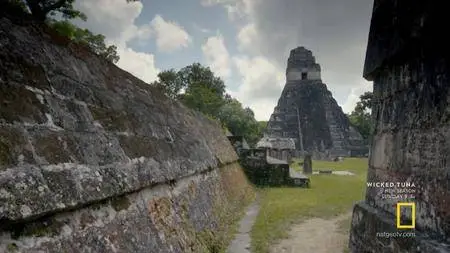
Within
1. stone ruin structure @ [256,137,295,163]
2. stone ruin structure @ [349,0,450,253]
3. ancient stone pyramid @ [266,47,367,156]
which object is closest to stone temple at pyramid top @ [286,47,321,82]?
ancient stone pyramid @ [266,47,367,156]

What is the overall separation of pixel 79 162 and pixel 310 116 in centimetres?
4897

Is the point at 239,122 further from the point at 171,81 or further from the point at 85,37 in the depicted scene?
the point at 171,81

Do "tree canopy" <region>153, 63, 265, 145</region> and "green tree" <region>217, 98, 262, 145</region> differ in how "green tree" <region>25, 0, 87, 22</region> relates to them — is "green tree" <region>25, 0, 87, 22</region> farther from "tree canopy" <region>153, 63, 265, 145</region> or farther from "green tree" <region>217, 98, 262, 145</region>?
"green tree" <region>217, 98, 262, 145</region>

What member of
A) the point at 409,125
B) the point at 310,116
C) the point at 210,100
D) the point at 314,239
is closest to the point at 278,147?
the point at 210,100

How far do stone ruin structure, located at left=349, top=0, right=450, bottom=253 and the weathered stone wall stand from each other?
6.48ft

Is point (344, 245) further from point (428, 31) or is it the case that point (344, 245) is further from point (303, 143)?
point (303, 143)

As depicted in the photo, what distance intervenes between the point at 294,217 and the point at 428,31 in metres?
6.06

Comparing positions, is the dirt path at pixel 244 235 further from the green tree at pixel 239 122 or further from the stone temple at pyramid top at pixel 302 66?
the stone temple at pyramid top at pixel 302 66

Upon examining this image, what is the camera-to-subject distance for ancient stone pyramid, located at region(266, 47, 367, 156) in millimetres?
45469

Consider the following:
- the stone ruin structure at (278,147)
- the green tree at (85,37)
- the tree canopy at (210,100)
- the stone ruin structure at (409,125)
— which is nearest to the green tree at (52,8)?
the green tree at (85,37)

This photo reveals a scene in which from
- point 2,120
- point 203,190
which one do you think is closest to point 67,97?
point 2,120

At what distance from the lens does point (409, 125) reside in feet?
9.22

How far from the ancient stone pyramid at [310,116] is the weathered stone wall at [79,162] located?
41.7m

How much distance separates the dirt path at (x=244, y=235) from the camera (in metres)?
5.21
